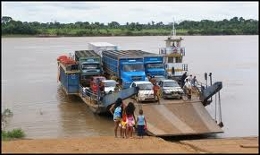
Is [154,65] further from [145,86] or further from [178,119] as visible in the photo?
[178,119]

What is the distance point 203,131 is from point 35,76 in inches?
1198

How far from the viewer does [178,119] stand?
20.6m

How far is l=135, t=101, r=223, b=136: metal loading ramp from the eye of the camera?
763 inches

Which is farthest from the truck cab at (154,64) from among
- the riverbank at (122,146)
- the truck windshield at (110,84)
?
the riverbank at (122,146)

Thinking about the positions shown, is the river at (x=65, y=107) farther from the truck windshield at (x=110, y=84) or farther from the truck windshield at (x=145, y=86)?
the truck windshield at (x=145, y=86)

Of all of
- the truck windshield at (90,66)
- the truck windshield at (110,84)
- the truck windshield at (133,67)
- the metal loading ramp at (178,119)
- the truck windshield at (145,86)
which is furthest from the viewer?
the truck windshield at (90,66)

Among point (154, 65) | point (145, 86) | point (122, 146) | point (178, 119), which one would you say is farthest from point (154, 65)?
point (122, 146)

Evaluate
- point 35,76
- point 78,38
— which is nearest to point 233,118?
point 35,76

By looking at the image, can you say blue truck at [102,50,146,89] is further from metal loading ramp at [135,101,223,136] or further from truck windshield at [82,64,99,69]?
metal loading ramp at [135,101,223,136]

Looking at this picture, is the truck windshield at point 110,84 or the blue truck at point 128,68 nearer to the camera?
the truck windshield at point 110,84

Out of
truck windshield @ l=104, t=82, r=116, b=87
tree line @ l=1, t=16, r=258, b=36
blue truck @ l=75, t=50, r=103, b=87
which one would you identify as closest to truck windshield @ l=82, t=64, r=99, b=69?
blue truck @ l=75, t=50, r=103, b=87

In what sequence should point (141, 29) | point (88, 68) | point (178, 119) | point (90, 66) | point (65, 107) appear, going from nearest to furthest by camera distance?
point (178, 119), point (65, 107), point (88, 68), point (90, 66), point (141, 29)

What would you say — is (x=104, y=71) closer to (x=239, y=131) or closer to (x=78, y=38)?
(x=239, y=131)

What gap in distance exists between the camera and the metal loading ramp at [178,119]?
19.4 m
